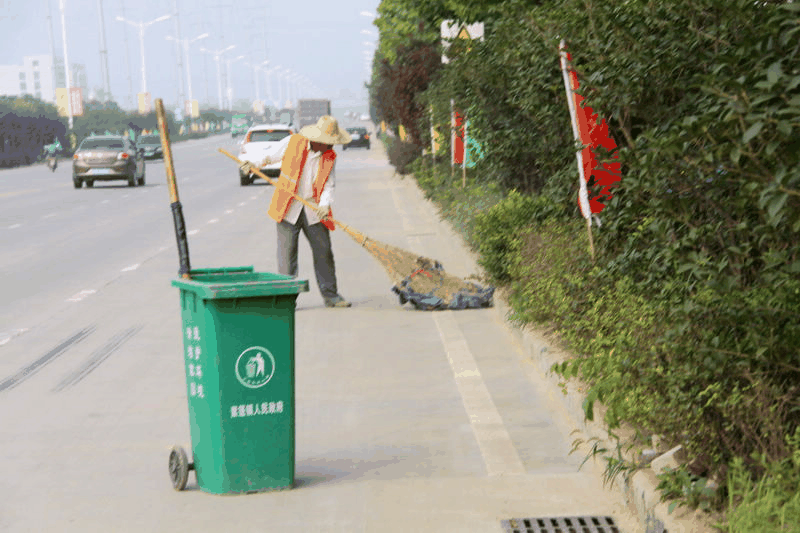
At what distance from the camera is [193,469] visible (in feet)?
20.1

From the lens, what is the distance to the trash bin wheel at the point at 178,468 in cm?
603

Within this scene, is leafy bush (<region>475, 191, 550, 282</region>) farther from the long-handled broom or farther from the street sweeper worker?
the street sweeper worker

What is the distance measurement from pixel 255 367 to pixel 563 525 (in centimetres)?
154

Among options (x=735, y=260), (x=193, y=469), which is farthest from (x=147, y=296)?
(x=735, y=260)

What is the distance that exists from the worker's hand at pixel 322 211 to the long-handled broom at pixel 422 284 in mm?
166

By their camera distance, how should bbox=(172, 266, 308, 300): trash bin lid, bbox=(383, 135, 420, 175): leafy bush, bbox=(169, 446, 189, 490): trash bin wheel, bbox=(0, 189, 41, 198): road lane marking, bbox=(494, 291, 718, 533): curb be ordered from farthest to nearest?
bbox=(383, 135, 420, 175): leafy bush → bbox=(0, 189, 41, 198): road lane marking → bbox=(169, 446, 189, 490): trash bin wheel → bbox=(172, 266, 308, 300): trash bin lid → bbox=(494, 291, 718, 533): curb

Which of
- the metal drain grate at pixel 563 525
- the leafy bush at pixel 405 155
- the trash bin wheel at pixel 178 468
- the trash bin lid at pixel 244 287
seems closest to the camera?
the metal drain grate at pixel 563 525

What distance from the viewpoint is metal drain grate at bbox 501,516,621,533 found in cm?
547

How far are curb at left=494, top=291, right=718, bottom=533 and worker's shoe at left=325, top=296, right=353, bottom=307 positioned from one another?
7.20 ft

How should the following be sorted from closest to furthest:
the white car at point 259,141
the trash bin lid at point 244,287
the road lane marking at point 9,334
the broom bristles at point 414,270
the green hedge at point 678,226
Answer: the green hedge at point 678,226 → the trash bin lid at point 244,287 → the road lane marking at point 9,334 → the broom bristles at point 414,270 → the white car at point 259,141

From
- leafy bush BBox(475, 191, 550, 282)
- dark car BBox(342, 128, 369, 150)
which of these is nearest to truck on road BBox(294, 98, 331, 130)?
dark car BBox(342, 128, 369, 150)

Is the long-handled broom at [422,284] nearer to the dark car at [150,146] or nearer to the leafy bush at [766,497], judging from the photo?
the leafy bush at [766,497]

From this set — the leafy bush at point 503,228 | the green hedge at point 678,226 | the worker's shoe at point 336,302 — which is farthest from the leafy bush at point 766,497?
the worker's shoe at point 336,302

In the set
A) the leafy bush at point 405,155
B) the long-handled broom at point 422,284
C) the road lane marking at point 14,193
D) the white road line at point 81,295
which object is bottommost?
the road lane marking at point 14,193
